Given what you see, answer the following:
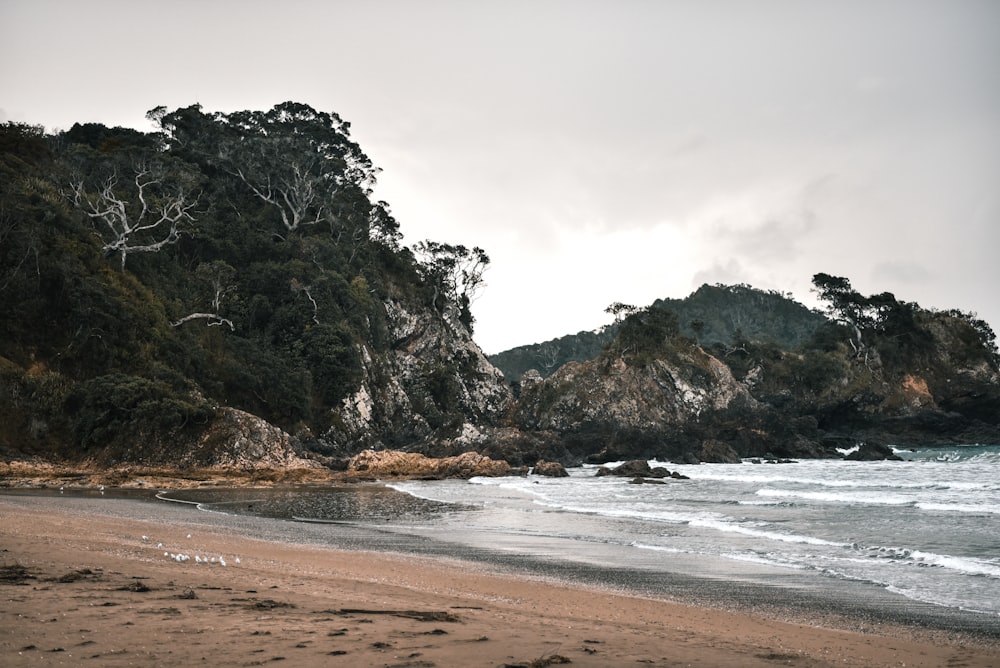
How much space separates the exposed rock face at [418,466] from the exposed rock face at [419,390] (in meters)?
6.95

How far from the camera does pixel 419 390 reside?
2280 inches

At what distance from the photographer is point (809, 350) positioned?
91688mm

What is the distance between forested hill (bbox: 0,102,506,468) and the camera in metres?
32.2

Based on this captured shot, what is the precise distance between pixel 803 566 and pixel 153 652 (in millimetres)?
10758

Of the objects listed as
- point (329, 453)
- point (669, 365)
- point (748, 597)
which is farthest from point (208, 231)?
point (748, 597)

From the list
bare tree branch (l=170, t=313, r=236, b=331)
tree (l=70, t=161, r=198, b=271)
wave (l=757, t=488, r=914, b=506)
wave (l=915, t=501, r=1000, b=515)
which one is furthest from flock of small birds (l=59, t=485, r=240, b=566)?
tree (l=70, t=161, r=198, b=271)

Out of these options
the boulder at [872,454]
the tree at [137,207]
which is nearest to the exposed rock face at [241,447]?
the tree at [137,207]

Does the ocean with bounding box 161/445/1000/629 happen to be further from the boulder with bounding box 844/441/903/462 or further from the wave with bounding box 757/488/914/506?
the boulder with bounding box 844/441/903/462

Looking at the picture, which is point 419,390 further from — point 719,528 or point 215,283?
point 719,528

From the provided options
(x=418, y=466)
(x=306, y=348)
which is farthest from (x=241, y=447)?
(x=306, y=348)

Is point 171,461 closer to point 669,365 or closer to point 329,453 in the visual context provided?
point 329,453

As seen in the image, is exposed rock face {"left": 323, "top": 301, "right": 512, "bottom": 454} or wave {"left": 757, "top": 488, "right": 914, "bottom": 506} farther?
exposed rock face {"left": 323, "top": 301, "right": 512, "bottom": 454}

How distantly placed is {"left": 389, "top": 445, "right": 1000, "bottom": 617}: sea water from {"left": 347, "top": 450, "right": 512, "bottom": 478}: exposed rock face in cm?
550

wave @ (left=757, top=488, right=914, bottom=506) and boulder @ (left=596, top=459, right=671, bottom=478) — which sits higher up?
wave @ (left=757, top=488, right=914, bottom=506)
